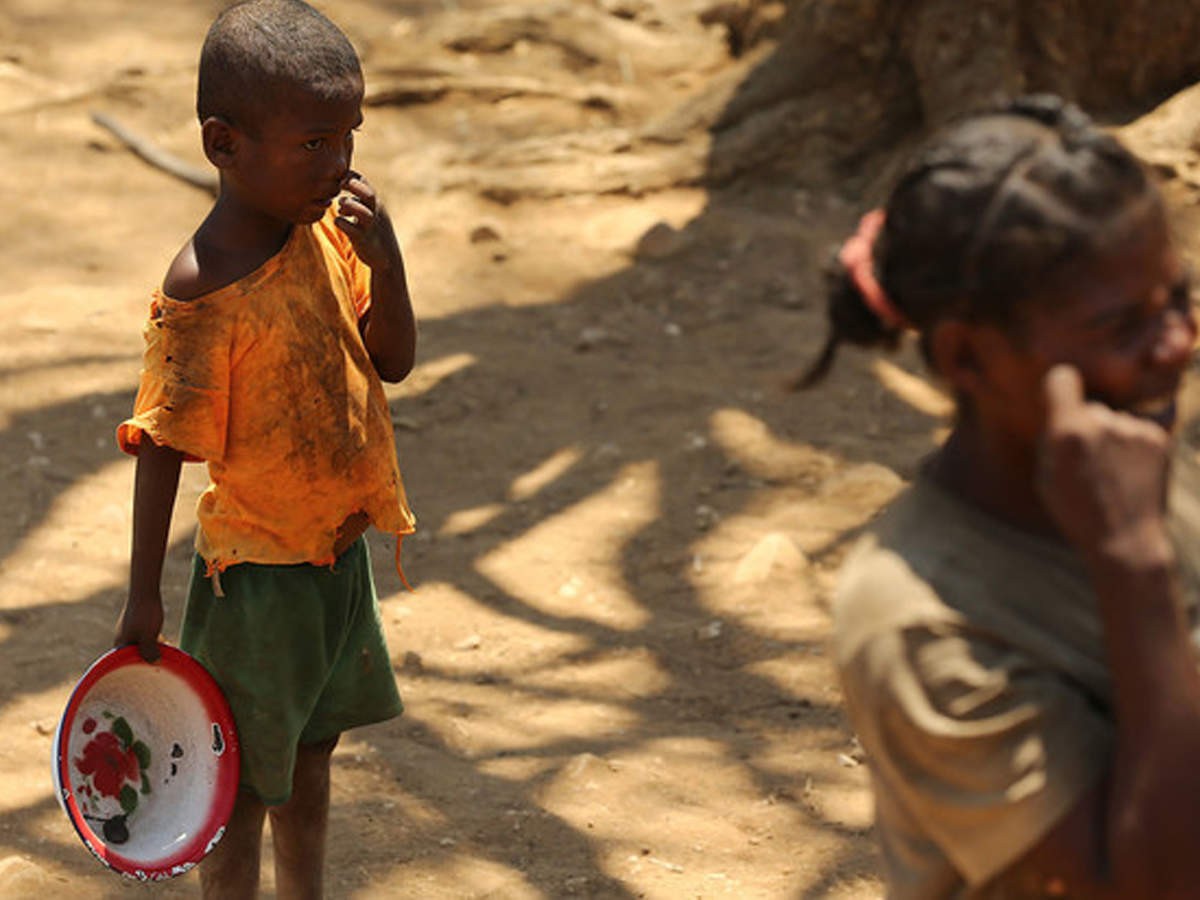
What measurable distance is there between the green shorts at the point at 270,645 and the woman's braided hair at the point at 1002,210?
1.52 metres

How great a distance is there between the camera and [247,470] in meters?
2.88

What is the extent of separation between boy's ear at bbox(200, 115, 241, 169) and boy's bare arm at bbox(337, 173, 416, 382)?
0.59 feet

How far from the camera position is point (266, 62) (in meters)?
2.78

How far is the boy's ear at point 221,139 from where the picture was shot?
2.81 m

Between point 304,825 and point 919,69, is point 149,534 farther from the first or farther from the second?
point 919,69

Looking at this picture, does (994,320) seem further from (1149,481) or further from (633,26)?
(633,26)

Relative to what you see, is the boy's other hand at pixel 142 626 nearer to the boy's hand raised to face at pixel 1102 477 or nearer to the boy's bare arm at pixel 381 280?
the boy's bare arm at pixel 381 280

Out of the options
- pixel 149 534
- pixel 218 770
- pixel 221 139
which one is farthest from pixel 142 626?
pixel 221 139

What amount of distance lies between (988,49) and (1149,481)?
5758mm

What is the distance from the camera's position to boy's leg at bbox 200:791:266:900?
304cm

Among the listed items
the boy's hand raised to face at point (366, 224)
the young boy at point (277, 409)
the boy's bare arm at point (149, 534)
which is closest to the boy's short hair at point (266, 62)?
the young boy at point (277, 409)

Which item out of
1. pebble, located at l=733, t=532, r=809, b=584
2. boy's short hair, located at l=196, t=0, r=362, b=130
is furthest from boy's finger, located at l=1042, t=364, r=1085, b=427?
pebble, located at l=733, t=532, r=809, b=584

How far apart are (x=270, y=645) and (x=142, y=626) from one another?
20cm

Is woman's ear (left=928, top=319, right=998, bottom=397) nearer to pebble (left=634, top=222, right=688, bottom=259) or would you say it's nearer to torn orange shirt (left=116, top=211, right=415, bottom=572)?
torn orange shirt (left=116, top=211, right=415, bottom=572)
